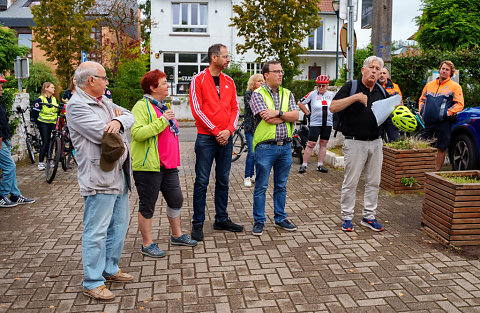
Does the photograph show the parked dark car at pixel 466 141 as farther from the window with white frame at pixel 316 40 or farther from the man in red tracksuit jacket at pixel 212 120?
the window with white frame at pixel 316 40

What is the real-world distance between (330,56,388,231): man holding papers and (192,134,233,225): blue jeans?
1.42m

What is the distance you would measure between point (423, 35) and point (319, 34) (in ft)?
32.9

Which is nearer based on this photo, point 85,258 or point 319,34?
point 85,258

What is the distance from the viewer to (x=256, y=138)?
219 inches

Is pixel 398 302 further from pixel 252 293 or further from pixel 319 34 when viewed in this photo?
pixel 319 34

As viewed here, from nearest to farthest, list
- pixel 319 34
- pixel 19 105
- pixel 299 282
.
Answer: pixel 299 282 → pixel 19 105 → pixel 319 34

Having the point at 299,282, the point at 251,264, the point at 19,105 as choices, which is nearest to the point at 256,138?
the point at 251,264

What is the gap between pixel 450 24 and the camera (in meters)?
27.7

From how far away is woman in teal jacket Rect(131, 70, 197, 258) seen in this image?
14.9 feet

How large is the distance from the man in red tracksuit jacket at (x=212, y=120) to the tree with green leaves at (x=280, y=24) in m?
19.3

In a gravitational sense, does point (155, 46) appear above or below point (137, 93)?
above

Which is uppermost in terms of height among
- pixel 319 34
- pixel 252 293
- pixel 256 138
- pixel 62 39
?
pixel 319 34

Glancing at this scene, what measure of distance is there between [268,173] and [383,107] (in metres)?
1.55

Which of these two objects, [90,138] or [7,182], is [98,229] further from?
[7,182]
